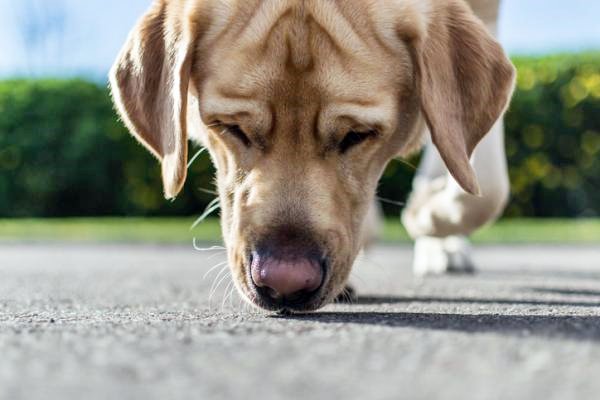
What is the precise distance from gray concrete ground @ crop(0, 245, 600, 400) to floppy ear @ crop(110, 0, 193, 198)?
2.43 ft

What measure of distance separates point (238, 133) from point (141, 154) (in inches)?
548

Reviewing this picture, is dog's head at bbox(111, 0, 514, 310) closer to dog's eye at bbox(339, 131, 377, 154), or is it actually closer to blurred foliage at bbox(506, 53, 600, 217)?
dog's eye at bbox(339, 131, 377, 154)

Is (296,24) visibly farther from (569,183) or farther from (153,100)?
(569,183)

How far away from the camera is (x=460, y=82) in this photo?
403 centimetres

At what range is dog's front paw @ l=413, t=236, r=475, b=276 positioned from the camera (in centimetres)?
668

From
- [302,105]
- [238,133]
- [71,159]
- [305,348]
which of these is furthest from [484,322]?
[71,159]

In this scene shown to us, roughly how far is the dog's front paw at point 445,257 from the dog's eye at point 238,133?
3212 millimetres

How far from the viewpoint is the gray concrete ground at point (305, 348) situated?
1965 mm

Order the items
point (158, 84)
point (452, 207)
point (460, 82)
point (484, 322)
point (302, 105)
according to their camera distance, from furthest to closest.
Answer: point (452, 207) < point (158, 84) < point (460, 82) < point (302, 105) < point (484, 322)

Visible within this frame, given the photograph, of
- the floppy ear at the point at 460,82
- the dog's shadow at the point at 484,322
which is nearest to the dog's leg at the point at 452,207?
the floppy ear at the point at 460,82

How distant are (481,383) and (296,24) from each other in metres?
2.20

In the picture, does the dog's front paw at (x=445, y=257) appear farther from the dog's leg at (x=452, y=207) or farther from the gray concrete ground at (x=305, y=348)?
the gray concrete ground at (x=305, y=348)

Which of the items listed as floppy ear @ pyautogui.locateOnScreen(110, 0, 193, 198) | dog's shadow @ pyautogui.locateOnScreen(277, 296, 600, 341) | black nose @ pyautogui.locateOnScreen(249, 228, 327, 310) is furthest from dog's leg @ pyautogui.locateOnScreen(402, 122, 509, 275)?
black nose @ pyautogui.locateOnScreen(249, 228, 327, 310)

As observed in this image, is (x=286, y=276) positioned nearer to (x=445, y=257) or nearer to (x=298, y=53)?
(x=298, y=53)
